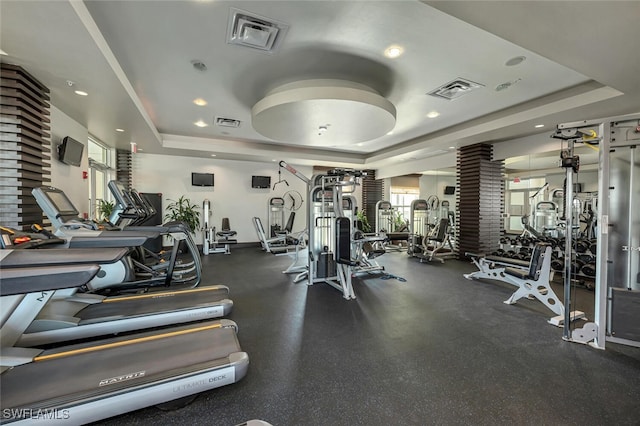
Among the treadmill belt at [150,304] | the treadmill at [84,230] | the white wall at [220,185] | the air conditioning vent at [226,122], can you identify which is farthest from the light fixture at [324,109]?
the white wall at [220,185]

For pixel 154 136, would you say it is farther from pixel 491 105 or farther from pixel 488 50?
pixel 491 105

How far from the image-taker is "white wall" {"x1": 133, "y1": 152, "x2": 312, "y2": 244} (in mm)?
7656

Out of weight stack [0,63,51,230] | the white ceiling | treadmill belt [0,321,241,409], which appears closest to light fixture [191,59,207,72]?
the white ceiling

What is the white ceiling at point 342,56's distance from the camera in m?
2.19

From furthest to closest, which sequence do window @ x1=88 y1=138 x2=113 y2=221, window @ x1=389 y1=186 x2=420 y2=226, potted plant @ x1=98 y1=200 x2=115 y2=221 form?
1. window @ x1=389 y1=186 x2=420 y2=226
2. window @ x1=88 y1=138 x2=113 y2=221
3. potted plant @ x1=98 y1=200 x2=115 y2=221

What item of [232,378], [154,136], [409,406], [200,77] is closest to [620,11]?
[409,406]

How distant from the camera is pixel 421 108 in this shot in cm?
484

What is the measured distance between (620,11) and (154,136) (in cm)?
692

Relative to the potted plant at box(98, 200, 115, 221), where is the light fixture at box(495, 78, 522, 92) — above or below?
above

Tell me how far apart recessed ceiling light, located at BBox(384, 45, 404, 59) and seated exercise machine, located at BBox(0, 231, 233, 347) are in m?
3.23

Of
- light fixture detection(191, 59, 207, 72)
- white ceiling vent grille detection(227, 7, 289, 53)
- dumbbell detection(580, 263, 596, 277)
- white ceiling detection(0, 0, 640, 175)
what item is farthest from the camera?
dumbbell detection(580, 263, 596, 277)

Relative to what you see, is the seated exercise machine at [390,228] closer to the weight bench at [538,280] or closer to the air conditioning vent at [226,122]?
the weight bench at [538,280]

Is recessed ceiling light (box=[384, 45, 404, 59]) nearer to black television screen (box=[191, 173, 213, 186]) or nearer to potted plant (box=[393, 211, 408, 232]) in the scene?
black television screen (box=[191, 173, 213, 186])

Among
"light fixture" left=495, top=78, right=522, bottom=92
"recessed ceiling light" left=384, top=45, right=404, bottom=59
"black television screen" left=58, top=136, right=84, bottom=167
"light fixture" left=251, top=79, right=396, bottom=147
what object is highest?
"recessed ceiling light" left=384, top=45, right=404, bottom=59
